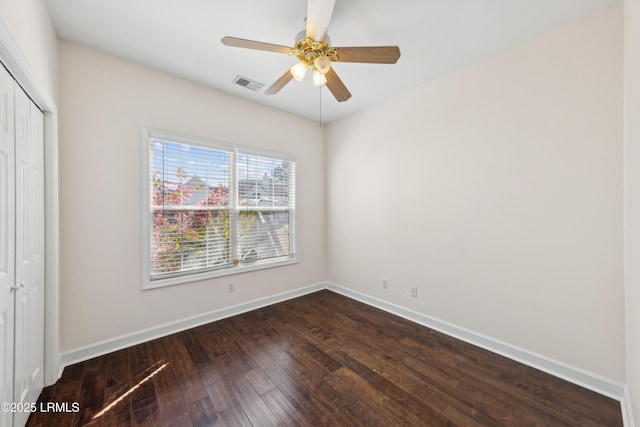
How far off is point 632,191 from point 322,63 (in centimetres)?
207

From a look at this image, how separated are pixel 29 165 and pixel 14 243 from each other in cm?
53

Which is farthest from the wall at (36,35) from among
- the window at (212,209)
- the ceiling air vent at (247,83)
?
the ceiling air vent at (247,83)

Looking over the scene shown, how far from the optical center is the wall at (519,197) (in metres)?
1.82

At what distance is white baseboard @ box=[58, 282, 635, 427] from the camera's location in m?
1.80

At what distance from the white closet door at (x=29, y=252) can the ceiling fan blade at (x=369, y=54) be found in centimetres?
201

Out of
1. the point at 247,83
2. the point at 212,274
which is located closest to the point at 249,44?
the point at 247,83

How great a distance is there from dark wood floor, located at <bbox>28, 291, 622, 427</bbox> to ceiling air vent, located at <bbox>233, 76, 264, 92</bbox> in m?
2.81

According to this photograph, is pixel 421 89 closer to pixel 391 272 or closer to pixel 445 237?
pixel 445 237

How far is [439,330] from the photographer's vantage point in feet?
8.96

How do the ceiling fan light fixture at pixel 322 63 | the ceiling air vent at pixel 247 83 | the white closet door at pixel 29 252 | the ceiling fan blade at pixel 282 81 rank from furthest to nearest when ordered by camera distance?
the ceiling air vent at pixel 247 83 < the ceiling fan blade at pixel 282 81 < the ceiling fan light fixture at pixel 322 63 < the white closet door at pixel 29 252

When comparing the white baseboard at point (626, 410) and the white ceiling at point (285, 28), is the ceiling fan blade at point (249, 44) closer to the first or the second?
the white ceiling at point (285, 28)

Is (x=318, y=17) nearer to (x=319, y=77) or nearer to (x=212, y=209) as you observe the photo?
(x=319, y=77)

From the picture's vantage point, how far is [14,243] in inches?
54.9

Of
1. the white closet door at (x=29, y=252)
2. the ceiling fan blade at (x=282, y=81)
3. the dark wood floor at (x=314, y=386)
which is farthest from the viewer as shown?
the ceiling fan blade at (x=282, y=81)
